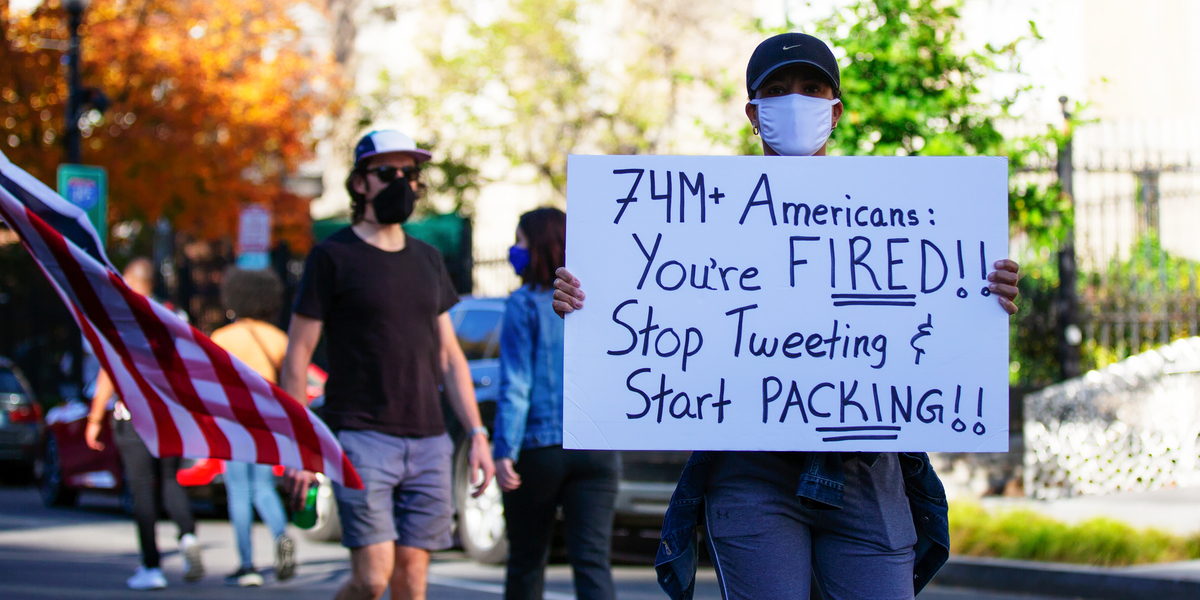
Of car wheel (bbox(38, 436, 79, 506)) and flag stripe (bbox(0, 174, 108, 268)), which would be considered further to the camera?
car wheel (bbox(38, 436, 79, 506))

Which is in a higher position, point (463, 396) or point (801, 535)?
point (463, 396)

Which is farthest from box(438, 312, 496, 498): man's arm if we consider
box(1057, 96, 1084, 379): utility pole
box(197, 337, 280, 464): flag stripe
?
box(1057, 96, 1084, 379): utility pole

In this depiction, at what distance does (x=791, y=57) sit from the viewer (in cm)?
315

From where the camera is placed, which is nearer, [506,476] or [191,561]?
[506,476]

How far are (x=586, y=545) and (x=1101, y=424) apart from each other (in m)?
7.63

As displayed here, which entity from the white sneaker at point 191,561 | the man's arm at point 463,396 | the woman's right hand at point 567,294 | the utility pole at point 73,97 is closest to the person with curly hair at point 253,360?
the white sneaker at point 191,561

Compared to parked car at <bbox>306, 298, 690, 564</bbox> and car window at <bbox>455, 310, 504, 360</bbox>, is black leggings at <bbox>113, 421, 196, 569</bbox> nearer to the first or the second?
parked car at <bbox>306, 298, 690, 564</bbox>

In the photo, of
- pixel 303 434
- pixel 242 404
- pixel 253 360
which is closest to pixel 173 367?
pixel 242 404

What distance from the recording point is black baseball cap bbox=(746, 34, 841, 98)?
3.15m

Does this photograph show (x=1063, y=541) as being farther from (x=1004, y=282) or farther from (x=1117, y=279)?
(x=1004, y=282)

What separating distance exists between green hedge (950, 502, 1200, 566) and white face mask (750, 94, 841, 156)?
16.9 feet

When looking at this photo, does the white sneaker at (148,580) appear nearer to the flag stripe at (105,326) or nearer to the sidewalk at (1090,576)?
the flag stripe at (105,326)

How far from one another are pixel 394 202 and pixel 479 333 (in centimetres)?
446

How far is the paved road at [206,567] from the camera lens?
758 cm
